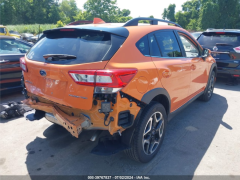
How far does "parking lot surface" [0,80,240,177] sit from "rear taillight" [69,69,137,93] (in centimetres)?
119

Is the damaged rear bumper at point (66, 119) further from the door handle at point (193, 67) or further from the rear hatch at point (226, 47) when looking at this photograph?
the rear hatch at point (226, 47)

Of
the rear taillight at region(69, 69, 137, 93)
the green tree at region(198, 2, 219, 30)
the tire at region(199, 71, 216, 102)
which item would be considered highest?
the green tree at region(198, 2, 219, 30)

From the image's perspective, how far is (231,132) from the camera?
12.0ft

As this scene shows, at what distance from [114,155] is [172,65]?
1602 millimetres

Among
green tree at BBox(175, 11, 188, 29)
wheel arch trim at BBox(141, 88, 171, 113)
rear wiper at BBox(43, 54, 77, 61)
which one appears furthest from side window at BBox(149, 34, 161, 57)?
green tree at BBox(175, 11, 188, 29)

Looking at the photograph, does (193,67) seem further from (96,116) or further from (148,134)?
(96,116)

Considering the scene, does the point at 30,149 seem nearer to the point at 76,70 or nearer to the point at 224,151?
the point at 76,70

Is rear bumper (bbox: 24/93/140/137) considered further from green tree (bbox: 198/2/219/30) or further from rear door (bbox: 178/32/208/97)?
green tree (bbox: 198/2/219/30)

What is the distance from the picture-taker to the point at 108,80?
2.06 m

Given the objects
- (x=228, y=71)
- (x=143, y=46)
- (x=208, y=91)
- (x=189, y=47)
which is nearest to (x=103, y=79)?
(x=143, y=46)

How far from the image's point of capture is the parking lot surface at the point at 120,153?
8.57ft

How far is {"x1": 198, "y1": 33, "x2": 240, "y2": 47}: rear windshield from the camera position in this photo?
6273mm

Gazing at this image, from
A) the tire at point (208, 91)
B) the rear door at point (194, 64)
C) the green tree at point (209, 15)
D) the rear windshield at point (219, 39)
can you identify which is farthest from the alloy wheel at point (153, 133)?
the green tree at point (209, 15)

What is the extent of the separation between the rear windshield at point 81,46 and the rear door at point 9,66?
92.7 inches
